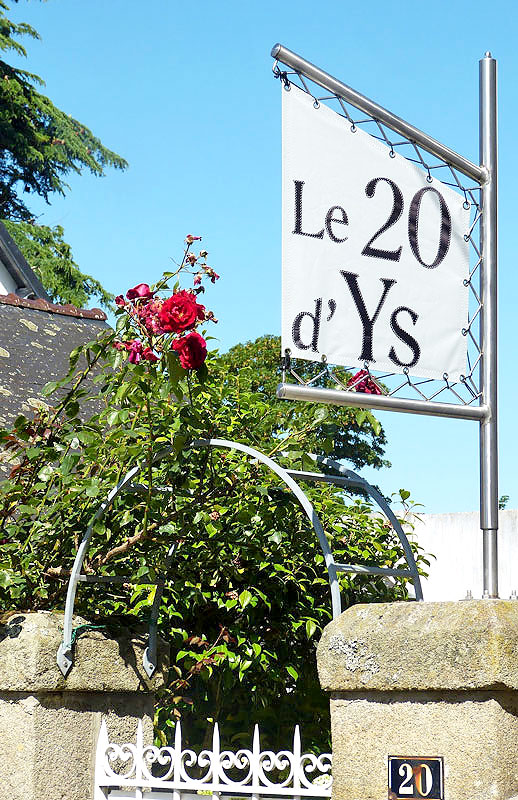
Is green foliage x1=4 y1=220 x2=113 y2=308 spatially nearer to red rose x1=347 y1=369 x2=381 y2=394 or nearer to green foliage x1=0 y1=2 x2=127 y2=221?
green foliage x1=0 y1=2 x2=127 y2=221

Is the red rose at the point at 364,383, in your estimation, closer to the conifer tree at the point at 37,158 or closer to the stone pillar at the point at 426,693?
the stone pillar at the point at 426,693

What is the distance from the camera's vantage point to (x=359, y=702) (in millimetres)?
2680

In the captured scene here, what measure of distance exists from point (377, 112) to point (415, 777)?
192cm

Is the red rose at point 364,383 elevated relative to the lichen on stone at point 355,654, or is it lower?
elevated

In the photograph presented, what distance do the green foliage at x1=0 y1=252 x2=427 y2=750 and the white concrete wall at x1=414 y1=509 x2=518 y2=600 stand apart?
6454 millimetres

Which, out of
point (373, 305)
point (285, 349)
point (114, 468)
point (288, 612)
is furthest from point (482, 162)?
point (288, 612)

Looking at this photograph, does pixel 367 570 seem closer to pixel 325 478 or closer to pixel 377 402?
pixel 325 478

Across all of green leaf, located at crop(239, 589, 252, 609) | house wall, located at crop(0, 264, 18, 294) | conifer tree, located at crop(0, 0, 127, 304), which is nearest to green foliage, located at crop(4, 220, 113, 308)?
conifer tree, located at crop(0, 0, 127, 304)

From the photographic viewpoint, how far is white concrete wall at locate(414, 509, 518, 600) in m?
11.9

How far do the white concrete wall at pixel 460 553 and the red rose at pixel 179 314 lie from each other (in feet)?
29.5

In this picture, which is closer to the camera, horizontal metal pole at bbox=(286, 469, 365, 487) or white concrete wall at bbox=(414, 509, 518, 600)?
horizontal metal pole at bbox=(286, 469, 365, 487)

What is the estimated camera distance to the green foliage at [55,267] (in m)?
20.9

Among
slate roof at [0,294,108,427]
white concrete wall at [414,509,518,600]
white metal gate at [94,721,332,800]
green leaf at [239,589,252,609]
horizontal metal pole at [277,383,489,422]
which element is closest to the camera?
horizontal metal pole at [277,383,489,422]

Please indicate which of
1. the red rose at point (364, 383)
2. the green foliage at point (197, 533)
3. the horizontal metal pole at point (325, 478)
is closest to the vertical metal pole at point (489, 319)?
the red rose at point (364, 383)
